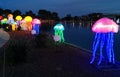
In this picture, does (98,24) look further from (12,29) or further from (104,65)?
(12,29)

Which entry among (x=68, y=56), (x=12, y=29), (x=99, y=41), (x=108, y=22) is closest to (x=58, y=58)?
(x=68, y=56)

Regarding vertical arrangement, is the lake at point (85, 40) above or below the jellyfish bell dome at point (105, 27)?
below

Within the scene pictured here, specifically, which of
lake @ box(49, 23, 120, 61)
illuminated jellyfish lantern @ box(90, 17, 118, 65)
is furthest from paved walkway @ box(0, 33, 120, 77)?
lake @ box(49, 23, 120, 61)

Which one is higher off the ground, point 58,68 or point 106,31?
point 106,31

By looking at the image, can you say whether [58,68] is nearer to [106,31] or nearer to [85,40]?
[106,31]

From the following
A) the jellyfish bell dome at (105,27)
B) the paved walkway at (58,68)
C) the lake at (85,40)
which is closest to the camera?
the paved walkway at (58,68)

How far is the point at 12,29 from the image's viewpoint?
51312 mm

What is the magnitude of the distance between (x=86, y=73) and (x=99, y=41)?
2915 mm

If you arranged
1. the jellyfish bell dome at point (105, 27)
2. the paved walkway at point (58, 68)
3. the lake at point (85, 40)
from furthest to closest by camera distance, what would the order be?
the lake at point (85, 40), the jellyfish bell dome at point (105, 27), the paved walkway at point (58, 68)

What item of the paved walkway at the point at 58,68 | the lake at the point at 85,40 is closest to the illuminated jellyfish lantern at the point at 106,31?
the paved walkway at the point at 58,68

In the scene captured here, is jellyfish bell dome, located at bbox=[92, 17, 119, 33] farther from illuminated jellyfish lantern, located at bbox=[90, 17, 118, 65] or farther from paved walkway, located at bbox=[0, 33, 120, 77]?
paved walkway, located at bbox=[0, 33, 120, 77]

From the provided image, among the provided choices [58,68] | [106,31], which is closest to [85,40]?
[106,31]

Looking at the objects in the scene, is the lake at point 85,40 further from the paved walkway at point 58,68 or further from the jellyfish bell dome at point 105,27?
the jellyfish bell dome at point 105,27

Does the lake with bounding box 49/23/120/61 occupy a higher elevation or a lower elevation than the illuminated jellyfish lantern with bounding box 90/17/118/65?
lower
